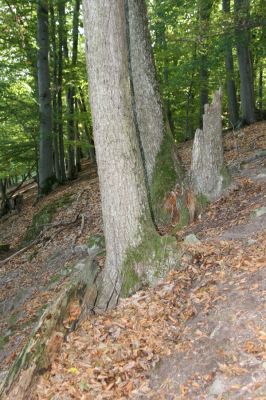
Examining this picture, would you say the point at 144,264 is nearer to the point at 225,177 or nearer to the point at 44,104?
the point at 225,177

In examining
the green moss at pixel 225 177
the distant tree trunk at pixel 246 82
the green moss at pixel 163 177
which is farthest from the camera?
the distant tree trunk at pixel 246 82

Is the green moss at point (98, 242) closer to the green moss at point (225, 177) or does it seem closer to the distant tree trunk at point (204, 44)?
the green moss at point (225, 177)

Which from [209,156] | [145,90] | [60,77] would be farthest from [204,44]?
[60,77]

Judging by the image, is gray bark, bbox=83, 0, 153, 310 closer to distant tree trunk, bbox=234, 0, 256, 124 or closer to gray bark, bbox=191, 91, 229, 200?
gray bark, bbox=191, 91, 229, 200

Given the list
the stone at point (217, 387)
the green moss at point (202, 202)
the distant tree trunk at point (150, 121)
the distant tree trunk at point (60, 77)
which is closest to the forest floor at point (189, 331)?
the stone at point (217, 387)

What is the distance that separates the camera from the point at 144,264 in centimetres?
525

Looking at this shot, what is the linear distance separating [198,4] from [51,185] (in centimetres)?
860

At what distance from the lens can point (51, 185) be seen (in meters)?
16.2

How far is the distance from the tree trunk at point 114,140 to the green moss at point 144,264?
0.05 m

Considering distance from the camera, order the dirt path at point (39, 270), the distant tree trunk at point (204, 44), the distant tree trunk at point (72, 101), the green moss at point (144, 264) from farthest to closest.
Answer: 1. the distant tree trunk at point (72, 101)
2. the distant tree trunk at point (204, 44)
3. the dirt path at point (39, 270)
4. the green moss at point (144, 264)

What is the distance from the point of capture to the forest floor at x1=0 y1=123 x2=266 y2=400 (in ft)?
11.9

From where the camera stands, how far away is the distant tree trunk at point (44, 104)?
580 inches

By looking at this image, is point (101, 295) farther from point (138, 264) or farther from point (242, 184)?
point (242, 184)

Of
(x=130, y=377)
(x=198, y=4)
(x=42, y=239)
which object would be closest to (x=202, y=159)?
(x=130, y=377)
